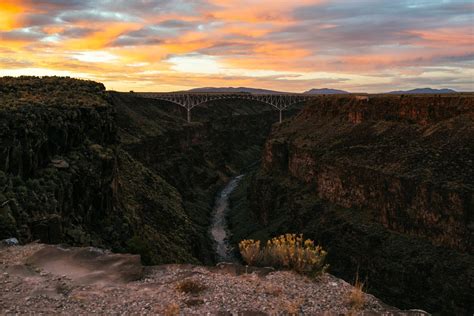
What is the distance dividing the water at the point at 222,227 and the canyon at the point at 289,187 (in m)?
1.46

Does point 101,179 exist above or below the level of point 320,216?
above

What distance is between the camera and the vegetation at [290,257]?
13.9 metres

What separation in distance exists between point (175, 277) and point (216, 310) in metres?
2.54

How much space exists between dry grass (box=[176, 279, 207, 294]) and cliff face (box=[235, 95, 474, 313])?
28228mm

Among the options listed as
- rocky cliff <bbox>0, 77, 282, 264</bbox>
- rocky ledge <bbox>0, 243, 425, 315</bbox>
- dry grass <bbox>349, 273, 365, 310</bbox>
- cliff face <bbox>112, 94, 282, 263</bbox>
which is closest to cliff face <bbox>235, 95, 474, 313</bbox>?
cliff face <bbox>112, 94, 282, 263</bbox>

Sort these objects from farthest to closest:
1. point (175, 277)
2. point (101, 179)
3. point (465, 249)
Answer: point (465, 249) → point (101, 179) → point (175, 277)

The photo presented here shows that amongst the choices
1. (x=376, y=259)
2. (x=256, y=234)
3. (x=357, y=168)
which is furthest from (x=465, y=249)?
(x=256, y=234)

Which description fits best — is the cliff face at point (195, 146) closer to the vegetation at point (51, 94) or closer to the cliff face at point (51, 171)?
the cliff face at point (51, 171)

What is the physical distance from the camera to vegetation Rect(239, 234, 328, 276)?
13.9 metres

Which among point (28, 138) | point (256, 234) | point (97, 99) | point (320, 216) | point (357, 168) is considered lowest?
point (256, 234)

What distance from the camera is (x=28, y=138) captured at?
74.8 ft

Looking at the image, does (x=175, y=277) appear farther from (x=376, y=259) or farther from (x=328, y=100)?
(x=328, y=100)

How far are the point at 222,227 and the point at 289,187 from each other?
1220cm

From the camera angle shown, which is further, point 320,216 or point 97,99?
point 320,216
